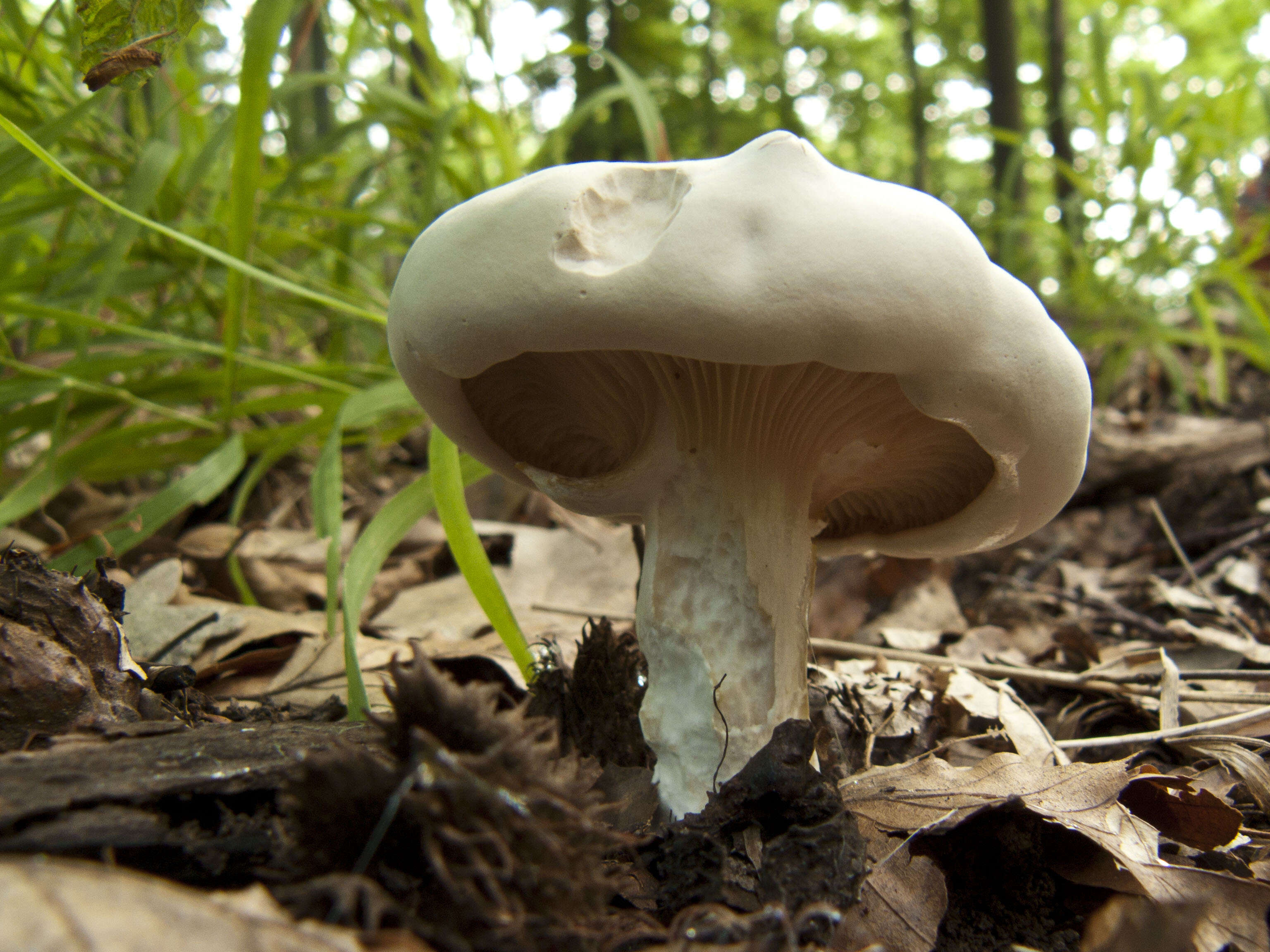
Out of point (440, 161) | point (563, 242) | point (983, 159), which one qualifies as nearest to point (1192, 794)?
point (563, 242)

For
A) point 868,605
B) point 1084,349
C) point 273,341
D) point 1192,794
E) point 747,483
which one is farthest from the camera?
point 1084,349

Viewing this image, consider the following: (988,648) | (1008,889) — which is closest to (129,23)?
(1008,889)

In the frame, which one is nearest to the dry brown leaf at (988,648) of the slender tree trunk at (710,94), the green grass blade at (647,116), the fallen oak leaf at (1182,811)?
the fallen oak leaf at (1182,811)

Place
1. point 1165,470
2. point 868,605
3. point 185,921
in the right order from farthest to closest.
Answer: point 1165,470, point 868,605, point 185,921

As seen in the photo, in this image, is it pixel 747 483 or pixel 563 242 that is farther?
pixel 747 483

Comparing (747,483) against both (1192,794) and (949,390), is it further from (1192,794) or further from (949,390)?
(1192,794)

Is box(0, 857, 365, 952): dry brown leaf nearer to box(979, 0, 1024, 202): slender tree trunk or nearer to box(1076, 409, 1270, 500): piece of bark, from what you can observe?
box(1076, 409, 1270, 500): piece of bark

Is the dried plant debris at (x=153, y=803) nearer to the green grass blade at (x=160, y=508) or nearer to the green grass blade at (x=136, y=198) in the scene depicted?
the green grass blade at (x=160, y=508)
